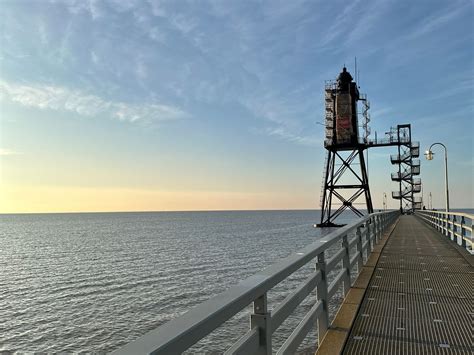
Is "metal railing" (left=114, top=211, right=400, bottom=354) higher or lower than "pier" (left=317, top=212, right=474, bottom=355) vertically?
higher

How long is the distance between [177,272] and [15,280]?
10543 millimetres

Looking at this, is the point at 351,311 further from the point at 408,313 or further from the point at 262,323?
the point at 262,323

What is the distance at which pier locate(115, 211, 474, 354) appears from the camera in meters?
2.06

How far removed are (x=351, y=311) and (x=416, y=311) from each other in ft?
3.17

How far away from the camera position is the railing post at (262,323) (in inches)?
111

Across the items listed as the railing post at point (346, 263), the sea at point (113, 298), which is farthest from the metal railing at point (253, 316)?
the sea at point (113, 298)

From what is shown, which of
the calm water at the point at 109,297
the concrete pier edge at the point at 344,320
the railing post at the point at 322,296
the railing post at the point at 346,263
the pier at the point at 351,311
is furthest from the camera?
the calm water at the point at 109,297

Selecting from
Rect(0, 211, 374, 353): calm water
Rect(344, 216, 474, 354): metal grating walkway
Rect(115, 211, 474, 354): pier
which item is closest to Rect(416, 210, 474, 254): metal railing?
Rect(115, 211, 474, 354): pier

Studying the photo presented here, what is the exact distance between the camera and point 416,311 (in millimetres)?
5910

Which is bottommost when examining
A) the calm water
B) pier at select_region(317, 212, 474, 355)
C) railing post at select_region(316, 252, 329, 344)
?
the calm water

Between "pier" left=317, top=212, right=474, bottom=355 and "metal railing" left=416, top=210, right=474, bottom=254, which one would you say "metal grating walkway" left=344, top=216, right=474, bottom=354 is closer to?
"pier" left=317, top=212, right=474, bottom=355

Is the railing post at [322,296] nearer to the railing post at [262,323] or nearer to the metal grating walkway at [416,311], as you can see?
the metal grating walkway at [416,311]

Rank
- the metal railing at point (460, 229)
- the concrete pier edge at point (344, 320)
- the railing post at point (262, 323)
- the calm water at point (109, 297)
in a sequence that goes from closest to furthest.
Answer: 1. the railing post at point (262, 323)
2. the concrete pier edge at point (344, 320)
3. the metal railing at point (460, 229)
4. the calm water at point (109, 297)

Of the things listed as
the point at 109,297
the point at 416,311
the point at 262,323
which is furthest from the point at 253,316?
the point at 109,297
